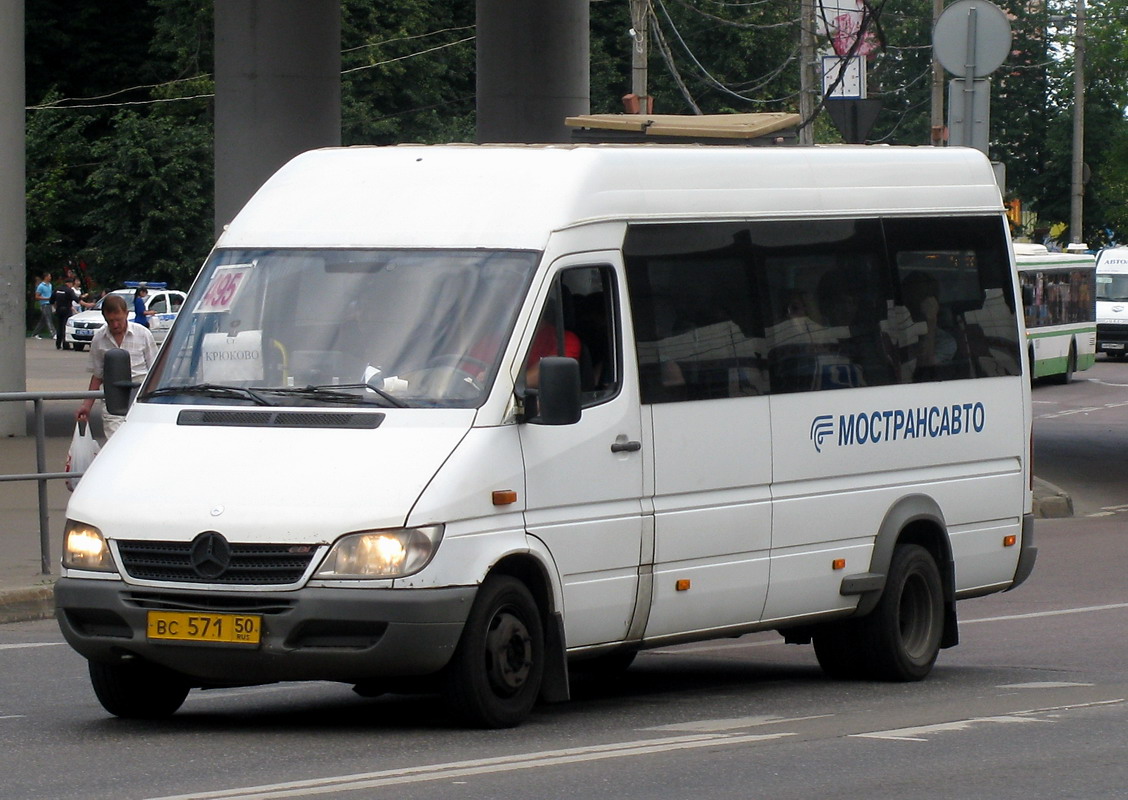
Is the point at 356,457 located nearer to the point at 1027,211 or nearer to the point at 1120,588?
the point at 1120,588

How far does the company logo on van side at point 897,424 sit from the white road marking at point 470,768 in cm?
200

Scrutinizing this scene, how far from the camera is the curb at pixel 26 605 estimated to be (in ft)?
44.1

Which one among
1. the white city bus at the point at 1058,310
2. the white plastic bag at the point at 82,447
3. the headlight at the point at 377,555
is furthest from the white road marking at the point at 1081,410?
the headlight at the point at 377,555

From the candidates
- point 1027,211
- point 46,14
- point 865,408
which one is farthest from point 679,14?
point 865,408

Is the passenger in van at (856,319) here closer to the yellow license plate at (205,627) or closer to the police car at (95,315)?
the yellow license plate at (205,627)

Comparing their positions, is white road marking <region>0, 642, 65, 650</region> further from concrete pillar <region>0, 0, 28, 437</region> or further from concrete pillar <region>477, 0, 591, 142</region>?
concrete pillar <region>477, 0, 591, 142</region>

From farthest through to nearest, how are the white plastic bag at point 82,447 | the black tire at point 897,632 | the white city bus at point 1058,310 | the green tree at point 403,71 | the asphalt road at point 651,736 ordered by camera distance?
the green tree at point 403,71
the white city bus at point 1058,310
the white plastic bag at point 82,447
the black tire at point 897,632
the asphalt road at point 651,736

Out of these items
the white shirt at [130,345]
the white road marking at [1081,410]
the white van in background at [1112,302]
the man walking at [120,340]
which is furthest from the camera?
the white van in background at [1112,302]

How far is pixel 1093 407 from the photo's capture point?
39.0m

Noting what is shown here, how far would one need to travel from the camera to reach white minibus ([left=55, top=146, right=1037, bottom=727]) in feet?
27.6

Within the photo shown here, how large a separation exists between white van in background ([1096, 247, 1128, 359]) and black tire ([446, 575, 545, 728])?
4726 cm

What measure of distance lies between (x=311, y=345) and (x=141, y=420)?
759 mm

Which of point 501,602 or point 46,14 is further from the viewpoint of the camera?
point 46,14

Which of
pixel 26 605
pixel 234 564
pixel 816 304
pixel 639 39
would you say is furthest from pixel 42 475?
pixel 639 39
